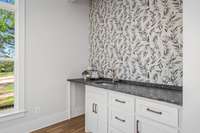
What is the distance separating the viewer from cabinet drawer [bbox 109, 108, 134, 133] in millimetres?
2100

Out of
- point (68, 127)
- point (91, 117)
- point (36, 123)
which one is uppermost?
point (91, 117)

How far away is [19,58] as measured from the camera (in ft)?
8.69

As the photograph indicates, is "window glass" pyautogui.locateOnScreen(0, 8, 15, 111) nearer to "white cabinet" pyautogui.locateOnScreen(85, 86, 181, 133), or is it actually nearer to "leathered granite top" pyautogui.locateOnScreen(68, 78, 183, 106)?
"leathered granite top" pyautogui.locateOnScreen(68, 78, 183, 106)

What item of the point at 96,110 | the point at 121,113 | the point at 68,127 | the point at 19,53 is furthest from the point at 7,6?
the point at 121,113

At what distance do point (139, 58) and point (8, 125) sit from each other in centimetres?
237

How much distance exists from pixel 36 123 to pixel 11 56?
1.24 meters

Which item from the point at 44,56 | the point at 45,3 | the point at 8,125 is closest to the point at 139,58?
the point at 44,56

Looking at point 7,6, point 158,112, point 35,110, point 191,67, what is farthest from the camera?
point 35,110

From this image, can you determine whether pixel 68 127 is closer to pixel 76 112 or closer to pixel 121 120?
pixel 76 112

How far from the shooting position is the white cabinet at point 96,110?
8.13 feet

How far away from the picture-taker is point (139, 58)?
9.11 feet

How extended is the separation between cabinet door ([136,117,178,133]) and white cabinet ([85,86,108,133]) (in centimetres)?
60

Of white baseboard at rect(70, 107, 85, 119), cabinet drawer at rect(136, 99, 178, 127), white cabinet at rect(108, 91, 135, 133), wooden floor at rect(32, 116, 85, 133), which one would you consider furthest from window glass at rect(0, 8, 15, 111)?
cabinet drawer at rect(136, 99, 178, 127)

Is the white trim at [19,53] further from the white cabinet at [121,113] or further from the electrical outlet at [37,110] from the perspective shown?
the white cabinet at [121,113]
